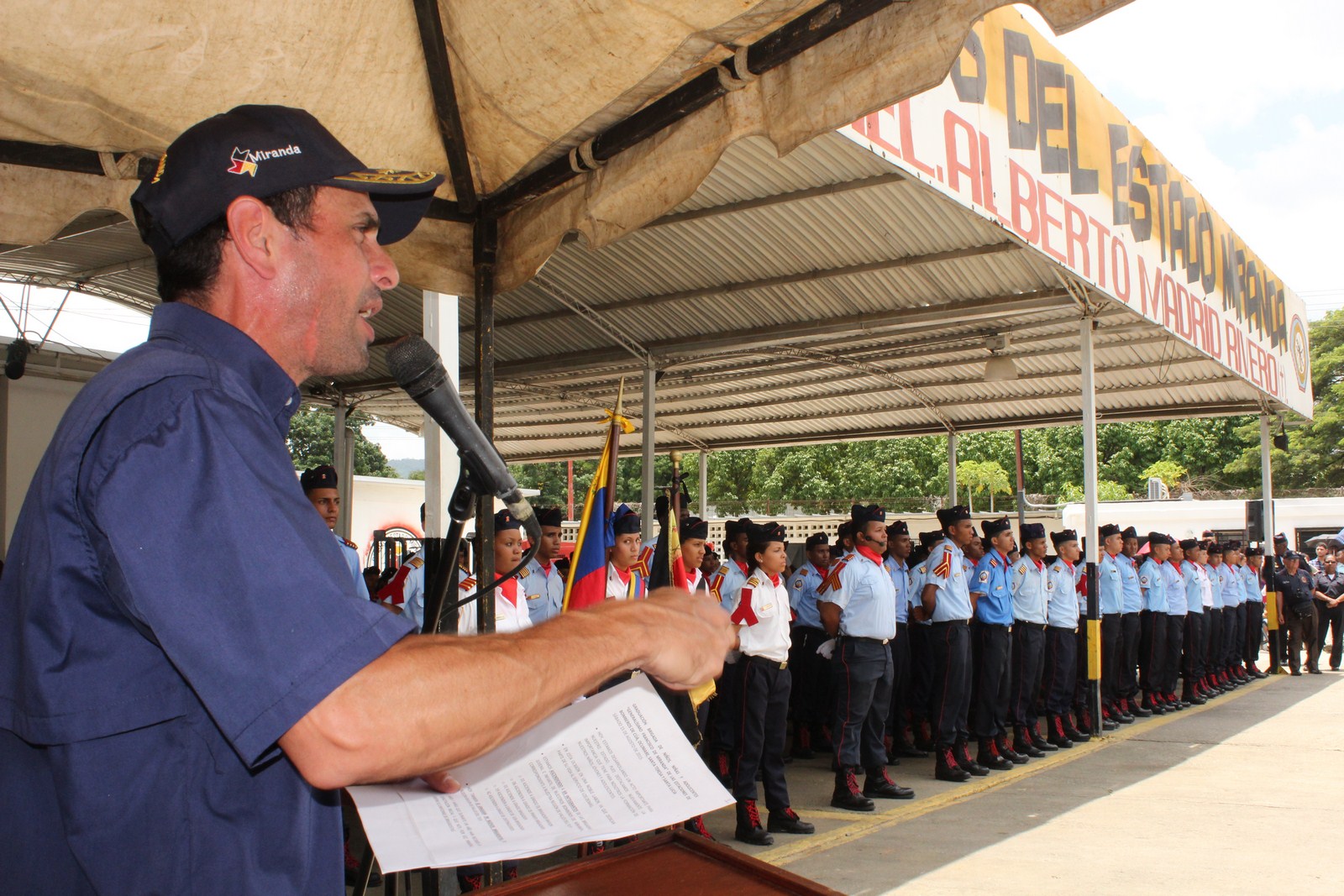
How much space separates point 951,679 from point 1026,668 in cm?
124

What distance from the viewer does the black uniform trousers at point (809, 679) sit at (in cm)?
903

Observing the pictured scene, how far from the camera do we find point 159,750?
84cm

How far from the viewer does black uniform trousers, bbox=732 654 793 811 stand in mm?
5992

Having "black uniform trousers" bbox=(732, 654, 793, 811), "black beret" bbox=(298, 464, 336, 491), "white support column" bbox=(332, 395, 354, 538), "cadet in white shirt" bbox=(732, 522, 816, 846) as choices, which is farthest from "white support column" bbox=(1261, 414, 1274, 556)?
"black beret" bbox=(298, 464, 336, 491)

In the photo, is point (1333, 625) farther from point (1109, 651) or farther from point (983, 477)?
point (983, 477)

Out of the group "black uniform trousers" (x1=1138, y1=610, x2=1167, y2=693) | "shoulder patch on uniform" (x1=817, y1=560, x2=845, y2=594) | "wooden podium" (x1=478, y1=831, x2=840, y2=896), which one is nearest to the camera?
"wooden podium" (x1=478, y1=831, x2=840, y2=896)

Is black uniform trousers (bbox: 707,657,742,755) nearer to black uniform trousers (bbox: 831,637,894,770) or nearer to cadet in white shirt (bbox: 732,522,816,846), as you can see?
cadet in white shirt (bbox: 732,522,816,846)

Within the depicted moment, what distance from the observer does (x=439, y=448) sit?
3.26m

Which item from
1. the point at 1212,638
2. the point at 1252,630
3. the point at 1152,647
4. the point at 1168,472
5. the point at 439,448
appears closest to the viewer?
the point at 439,448

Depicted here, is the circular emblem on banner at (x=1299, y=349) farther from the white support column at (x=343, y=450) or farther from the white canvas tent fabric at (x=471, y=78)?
the white canvas tent fabric at (x=471, y=78)

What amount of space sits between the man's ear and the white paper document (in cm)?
54

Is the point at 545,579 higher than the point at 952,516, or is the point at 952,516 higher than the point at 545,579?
the point at 952,516

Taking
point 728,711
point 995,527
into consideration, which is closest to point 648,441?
point 995,527

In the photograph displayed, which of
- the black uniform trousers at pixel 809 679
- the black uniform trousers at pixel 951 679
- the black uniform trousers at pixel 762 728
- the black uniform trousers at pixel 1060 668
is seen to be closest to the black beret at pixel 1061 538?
the black uniform trousers at pixel 1060 668
